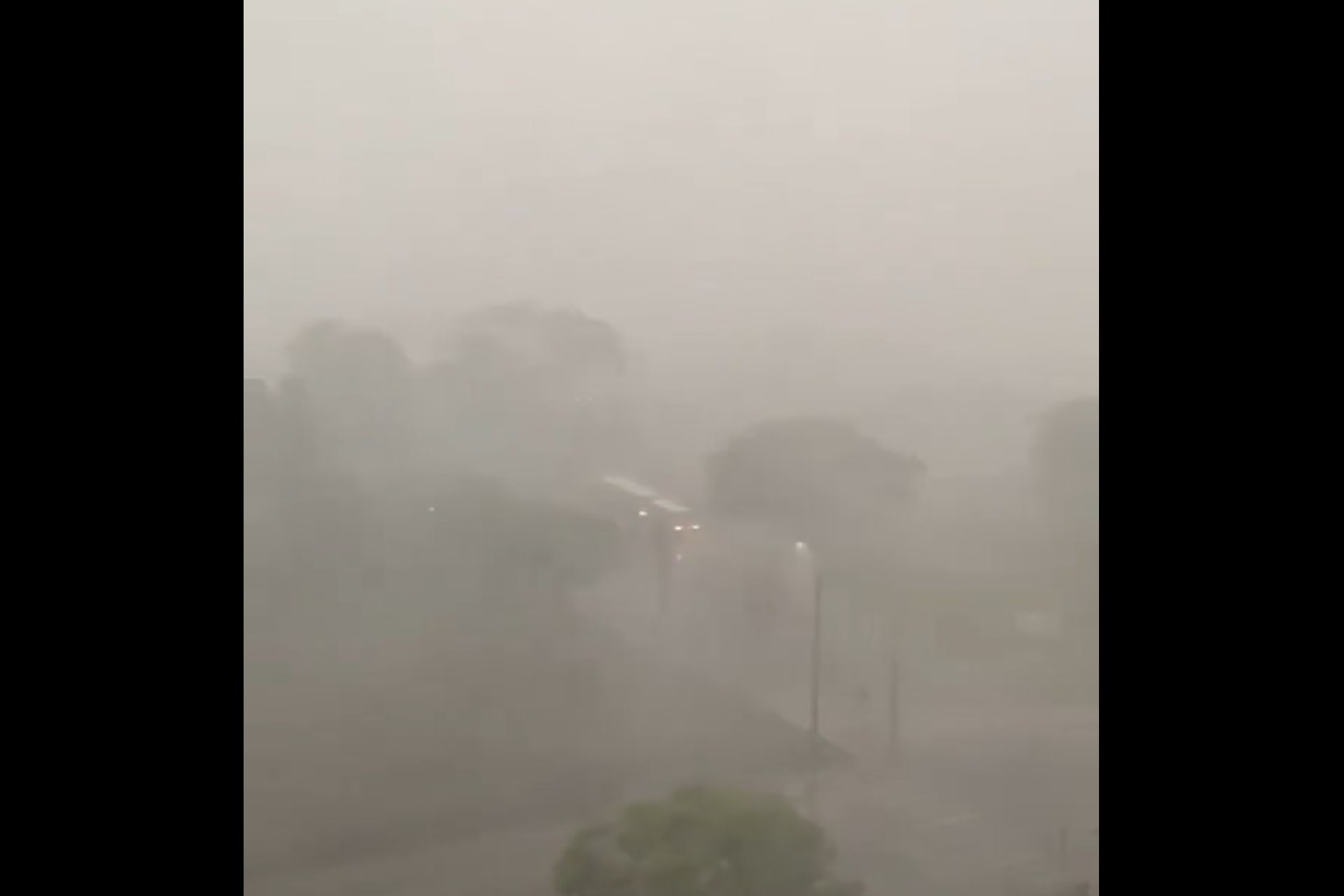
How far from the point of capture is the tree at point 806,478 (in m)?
1.43

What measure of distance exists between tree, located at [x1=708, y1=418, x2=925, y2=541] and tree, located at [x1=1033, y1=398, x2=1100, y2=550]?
22 centimetres

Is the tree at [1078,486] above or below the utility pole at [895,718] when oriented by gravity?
above

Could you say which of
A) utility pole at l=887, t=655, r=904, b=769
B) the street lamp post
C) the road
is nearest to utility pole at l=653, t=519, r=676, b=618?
the road

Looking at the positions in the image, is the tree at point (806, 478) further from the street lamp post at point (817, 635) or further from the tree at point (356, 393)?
the tree at point (356, 393)

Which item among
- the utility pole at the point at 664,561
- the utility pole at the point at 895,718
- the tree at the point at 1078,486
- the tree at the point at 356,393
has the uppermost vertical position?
the tree at the point at 356,393

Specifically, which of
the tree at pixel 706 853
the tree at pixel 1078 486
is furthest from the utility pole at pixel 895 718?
the tree at pixel 1078 486

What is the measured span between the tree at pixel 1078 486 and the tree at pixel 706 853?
1.81 ft

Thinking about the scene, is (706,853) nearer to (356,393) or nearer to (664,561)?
(664,561)

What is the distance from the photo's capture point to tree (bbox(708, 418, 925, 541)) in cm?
143

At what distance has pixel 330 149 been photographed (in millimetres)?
1435

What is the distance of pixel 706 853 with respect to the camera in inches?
54.9

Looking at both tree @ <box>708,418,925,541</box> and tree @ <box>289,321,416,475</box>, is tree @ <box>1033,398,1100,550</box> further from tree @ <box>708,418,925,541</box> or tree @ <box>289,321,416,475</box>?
tree @ <box>289,321,416,475</box>

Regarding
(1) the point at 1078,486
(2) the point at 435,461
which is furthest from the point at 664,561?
(1) the point at 1078,486

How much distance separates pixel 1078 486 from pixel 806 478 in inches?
15.4
